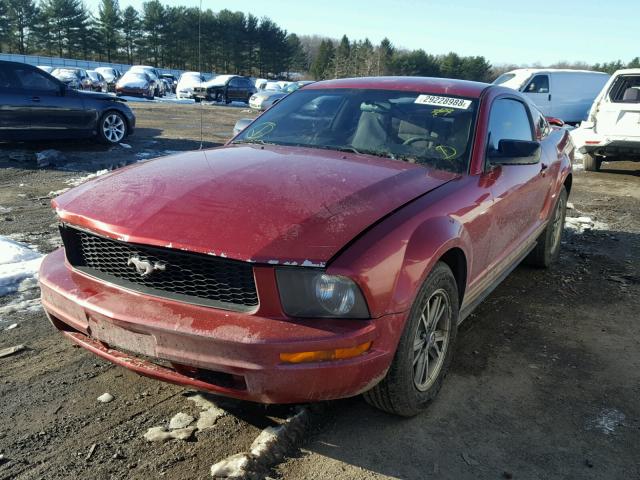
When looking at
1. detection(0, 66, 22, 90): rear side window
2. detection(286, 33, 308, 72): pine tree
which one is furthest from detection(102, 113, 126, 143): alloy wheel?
detection(286, 33, 308, 72): pine tree

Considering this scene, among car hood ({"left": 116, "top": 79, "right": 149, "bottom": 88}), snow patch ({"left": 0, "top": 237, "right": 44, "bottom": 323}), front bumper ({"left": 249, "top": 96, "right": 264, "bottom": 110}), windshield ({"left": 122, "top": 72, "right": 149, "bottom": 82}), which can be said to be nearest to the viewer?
snow patch ({"left": 0, "top": 237, "right": 44, "bottom": 323})

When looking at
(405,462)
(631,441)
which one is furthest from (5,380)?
(631,441)

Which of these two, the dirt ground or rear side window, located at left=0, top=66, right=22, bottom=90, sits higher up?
rear side window, located at left=0, top=66, right=22, bottom=90

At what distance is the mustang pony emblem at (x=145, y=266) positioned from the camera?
2334mm

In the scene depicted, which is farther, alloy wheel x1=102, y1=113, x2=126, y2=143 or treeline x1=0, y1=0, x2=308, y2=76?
treeline x1=0, y1=0, x2=308, y2=76

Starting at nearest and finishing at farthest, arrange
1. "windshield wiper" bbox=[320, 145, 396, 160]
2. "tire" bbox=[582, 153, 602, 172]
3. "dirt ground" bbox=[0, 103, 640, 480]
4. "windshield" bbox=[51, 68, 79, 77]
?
"dirt ground" bbox=[0, 103, 640, 480]
"windshield wiper" bbox=[320, 145, 396, 160]
"tire" bbox=[582, 153, 602, 172]
"windshield" bbox=[51, 68, 79, 77]

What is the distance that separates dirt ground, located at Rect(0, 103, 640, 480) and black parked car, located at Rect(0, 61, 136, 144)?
7.30 meters

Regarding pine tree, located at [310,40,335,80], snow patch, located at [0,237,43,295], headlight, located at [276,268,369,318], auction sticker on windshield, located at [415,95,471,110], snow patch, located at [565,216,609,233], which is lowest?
snow patch, located at [565,216,609,233]

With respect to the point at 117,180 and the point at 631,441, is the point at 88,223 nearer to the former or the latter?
the point at 117,180

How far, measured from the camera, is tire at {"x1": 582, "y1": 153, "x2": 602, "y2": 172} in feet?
37.6

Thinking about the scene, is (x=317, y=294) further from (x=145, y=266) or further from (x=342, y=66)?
(x=342, y=66)

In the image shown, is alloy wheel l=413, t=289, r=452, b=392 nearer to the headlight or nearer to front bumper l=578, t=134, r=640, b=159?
the headlight

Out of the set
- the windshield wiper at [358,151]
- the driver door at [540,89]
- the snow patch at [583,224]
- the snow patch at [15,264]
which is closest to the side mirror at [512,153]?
the windshield wiper at [358,151]

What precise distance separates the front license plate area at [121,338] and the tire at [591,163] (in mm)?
11191
